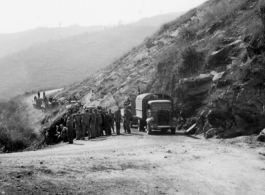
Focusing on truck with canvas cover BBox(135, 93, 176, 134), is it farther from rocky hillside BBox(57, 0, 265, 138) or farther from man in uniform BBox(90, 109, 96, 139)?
man in uniform BBox(90, 109, 96, 139)

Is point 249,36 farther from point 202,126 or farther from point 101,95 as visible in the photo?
point 101,95

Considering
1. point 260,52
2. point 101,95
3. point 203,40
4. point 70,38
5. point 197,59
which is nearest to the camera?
point 260,52

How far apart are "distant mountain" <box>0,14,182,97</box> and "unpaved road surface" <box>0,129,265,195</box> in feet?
250

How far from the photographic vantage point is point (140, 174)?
9469 mm

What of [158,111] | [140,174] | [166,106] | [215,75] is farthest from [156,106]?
[140,174]

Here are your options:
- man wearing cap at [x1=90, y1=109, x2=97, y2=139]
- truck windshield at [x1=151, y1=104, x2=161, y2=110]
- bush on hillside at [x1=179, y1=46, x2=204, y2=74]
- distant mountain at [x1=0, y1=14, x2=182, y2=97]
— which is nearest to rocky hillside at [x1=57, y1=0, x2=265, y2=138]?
bush on hillside at [x1=179, y1=46, x2=204, y2=74]

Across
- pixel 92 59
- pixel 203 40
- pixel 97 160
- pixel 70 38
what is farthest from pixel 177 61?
pixel 70 38

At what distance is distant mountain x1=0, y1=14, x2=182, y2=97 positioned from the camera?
93812 millimetres

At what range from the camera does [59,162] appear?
994cm

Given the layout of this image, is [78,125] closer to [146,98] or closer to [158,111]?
[158,111]

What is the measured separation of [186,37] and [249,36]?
12.0 meters

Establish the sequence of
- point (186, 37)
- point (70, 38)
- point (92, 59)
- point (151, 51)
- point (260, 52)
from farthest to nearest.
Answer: point (70, 38)
point (92, 59)
point (151, 51)
point (186, 37)
point (260, 52)

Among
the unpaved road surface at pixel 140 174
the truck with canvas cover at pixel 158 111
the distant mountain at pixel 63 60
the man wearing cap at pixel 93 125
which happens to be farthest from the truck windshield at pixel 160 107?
the distant mountain at pixel 63 60

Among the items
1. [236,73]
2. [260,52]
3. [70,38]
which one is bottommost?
[236,73]
